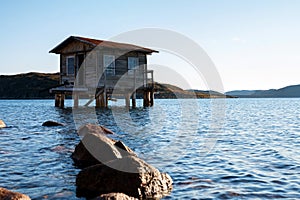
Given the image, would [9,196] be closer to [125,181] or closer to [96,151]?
[125,181]

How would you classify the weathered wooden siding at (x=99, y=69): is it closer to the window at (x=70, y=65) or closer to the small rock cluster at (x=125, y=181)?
the window at (x=70, y=65)

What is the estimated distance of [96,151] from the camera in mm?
9586

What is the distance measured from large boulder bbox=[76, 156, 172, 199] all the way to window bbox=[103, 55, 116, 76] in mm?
23656

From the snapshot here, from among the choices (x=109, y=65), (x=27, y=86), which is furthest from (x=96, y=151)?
(x=27, y=86)

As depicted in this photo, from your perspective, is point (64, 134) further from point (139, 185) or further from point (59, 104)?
point (59, 104)

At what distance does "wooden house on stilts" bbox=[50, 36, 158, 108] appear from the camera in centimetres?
3029

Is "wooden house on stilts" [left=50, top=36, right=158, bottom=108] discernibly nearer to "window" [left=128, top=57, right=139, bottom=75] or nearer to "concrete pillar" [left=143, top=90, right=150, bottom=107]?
"window" [left=128, top=57, right=139, bottom=75]

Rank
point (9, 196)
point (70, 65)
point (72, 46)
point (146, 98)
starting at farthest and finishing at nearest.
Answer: point (146, 98), point (70, 65), point (72, 46), point (9, 196)

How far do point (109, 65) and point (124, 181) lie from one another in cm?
2451

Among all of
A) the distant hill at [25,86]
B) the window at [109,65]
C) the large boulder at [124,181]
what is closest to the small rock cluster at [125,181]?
the large boulder at [124,181]

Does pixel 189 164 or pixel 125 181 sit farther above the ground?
pixel 125 181

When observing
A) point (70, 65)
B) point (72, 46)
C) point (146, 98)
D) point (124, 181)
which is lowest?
point (124, 181)

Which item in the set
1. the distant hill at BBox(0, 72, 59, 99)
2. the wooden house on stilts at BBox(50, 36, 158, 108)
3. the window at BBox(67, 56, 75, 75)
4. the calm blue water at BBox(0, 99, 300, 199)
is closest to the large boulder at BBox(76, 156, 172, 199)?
the calm blue water at BBox(0, 99, 300, 199)

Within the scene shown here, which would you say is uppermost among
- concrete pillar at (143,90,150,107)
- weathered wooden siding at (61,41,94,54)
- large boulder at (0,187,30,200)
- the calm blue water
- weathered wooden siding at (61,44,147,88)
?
weathered wooden siding at (61,41,94,54)
